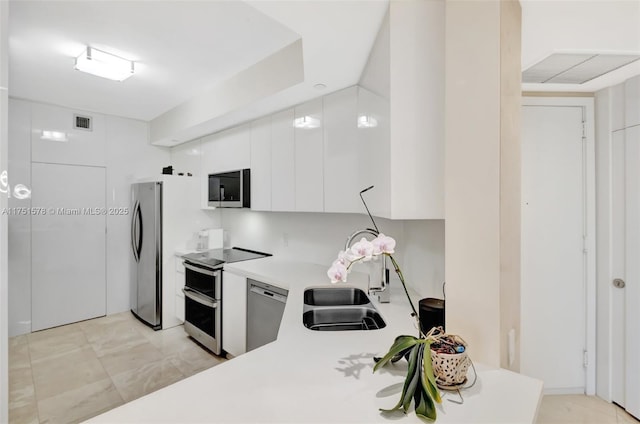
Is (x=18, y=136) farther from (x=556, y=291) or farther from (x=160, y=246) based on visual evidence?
(x=556, y=291)

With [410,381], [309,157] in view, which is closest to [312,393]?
[410,381]

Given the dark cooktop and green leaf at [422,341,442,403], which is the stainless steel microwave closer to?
the dark cooktop

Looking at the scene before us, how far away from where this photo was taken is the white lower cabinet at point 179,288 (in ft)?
11.1

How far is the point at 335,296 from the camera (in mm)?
2107

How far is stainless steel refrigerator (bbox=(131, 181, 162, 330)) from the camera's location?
3383 mm

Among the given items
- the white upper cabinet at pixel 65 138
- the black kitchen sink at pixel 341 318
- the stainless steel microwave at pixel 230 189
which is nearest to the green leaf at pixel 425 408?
the black kitchen sink at pixel 341 318

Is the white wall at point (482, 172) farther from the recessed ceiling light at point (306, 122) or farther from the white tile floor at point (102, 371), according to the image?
the white tile floor at point (102, 371)

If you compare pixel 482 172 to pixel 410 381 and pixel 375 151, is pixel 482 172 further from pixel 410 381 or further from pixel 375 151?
pixel 410 381

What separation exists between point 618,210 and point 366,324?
204 centimetres

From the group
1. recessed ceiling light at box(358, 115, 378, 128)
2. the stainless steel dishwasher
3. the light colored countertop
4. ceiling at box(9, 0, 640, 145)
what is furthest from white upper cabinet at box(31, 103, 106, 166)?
the light colored countertop

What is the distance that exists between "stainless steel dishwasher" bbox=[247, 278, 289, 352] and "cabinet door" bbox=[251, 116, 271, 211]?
0.78 m

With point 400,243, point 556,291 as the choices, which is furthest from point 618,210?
point 400,243

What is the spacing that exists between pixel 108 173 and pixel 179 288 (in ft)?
5.77

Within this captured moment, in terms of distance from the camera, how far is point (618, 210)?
2145 millimetres
